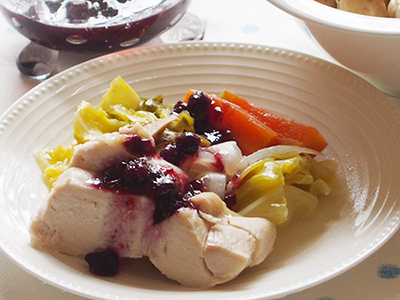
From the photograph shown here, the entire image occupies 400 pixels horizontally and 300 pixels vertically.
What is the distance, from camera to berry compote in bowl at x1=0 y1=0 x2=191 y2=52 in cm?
258

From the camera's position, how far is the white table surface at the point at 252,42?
167cm

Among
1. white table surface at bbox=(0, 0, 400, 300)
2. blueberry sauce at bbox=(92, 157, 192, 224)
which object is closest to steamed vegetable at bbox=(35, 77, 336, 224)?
blueberry sauce at bbox=(92, 157, 192, 224)

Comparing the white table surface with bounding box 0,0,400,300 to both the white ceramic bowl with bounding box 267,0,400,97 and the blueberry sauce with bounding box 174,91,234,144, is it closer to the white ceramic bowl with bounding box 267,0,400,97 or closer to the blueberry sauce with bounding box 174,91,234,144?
the white ceramic bowl with bounding box 267,0,400,97

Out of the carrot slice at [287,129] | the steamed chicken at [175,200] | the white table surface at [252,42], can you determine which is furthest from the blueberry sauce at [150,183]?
the carrot slice at [287,129]

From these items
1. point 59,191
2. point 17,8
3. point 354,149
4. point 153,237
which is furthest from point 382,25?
point 17,8

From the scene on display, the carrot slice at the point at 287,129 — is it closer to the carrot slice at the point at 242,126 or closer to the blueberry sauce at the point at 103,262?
the carrot slice at the point at 242,126

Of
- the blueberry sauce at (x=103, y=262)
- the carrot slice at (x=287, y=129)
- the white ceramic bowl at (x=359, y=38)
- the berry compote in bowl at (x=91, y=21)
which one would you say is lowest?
the blueberry sauce at (x=103, y=262)

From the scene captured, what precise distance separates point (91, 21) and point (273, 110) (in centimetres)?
102

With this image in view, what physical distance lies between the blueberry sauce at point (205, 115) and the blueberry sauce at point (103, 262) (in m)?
0.66

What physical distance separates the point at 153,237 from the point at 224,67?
43.4 inches

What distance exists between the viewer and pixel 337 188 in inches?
77.5

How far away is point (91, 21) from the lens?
2.62m

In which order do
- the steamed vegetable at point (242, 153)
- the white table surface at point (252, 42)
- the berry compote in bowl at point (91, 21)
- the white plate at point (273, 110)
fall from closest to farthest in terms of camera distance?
the white plate at point (273, 110) < the white table surface at point (252, 42) < the steamed vegetable at point (242, 153) < the berry compote in bowl at point (91, 21)

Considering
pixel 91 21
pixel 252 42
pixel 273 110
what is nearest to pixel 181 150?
pixel 273 110
